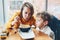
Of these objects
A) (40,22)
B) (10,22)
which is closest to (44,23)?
(40,22)

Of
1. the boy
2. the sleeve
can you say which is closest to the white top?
the boy

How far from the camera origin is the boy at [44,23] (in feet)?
5.23

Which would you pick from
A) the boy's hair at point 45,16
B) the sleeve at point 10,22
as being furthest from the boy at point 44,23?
the sleeve at point 10,22

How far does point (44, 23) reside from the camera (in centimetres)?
161

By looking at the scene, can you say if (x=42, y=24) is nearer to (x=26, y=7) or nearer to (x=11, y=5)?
(x=26, y=7)

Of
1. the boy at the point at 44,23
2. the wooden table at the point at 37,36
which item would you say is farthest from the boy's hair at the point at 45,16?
the wooden table at the point at 37,36

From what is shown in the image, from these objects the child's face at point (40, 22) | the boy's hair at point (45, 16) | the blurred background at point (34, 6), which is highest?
the blurred background at point (34, 6)

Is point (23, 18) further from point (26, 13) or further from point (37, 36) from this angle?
point (37, 36)

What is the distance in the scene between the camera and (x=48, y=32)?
5.31ft

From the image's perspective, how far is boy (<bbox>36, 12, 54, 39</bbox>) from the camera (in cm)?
159

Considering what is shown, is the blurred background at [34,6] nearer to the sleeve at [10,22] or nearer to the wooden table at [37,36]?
the sleeve at [10,22]

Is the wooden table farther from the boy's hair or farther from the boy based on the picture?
the boy's hair

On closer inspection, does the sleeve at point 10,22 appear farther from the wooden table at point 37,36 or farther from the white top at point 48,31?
the white top at point 48,31

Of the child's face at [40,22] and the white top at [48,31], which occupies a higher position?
the child's face at [40,22]
